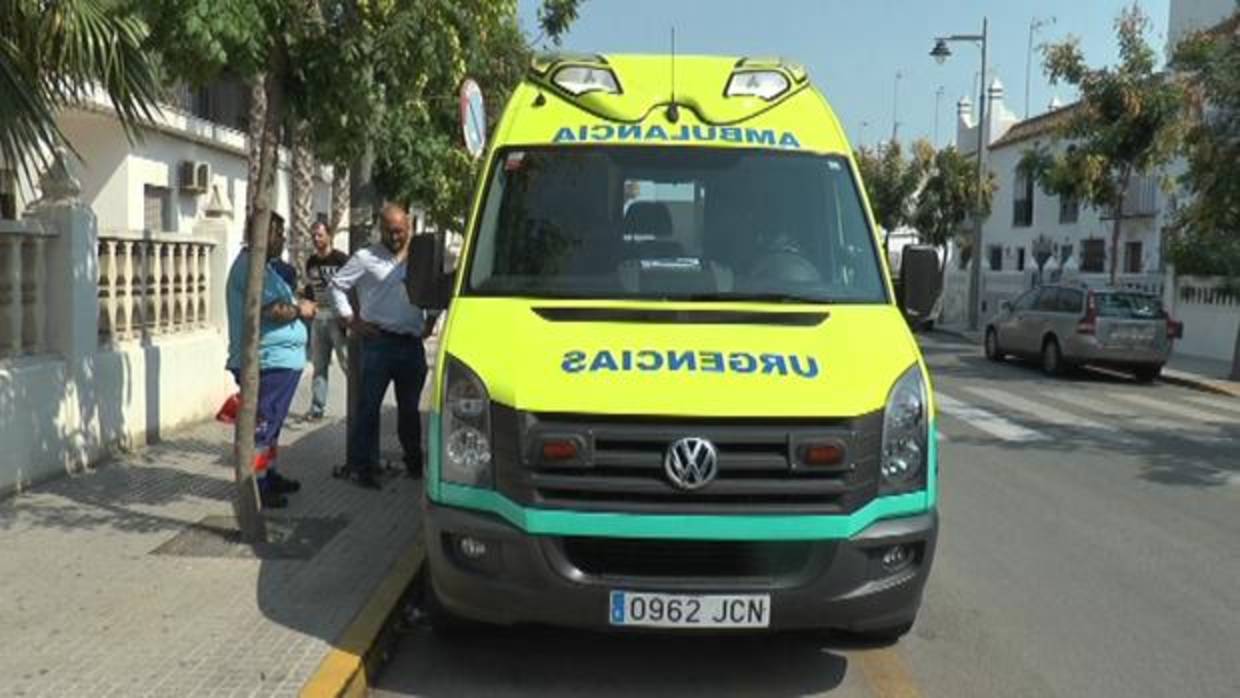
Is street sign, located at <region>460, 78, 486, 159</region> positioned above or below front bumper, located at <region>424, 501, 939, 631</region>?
above

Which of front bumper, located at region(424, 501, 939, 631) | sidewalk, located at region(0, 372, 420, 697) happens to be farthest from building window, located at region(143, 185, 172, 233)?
front bumper, located at region(424, 501, 939, 631)

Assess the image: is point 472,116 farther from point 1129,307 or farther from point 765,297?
point 1129,307

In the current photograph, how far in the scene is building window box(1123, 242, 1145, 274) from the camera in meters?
37.4

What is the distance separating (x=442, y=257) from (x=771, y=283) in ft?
5.29

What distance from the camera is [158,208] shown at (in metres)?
19.6

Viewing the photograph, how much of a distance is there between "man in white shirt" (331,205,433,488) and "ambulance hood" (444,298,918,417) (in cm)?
298

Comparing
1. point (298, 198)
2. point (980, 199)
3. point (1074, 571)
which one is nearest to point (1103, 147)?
point (980, 199)

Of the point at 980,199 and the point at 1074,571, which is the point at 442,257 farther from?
the point at 980,199

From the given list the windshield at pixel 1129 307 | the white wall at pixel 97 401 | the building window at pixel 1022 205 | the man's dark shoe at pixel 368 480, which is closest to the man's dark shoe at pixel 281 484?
the man's dark shoe at pixel 368 480

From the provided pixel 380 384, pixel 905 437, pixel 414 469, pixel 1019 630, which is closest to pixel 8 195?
pixel 380 384

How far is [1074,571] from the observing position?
24.5 ft

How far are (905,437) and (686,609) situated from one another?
42.0 inches

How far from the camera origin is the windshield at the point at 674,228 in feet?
18.7

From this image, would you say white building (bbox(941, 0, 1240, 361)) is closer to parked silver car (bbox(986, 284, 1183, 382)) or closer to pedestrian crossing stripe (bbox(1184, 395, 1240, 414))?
parked silver car (bbox(986, 284, 1183, 382))
